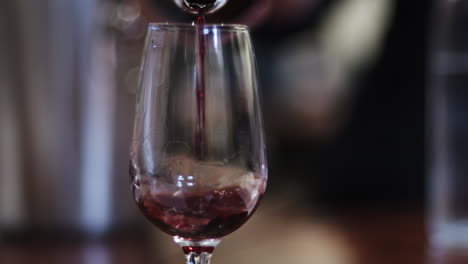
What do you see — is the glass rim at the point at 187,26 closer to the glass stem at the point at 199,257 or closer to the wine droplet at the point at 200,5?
the wine droplet at the point at 200,5

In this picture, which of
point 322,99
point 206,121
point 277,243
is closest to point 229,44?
point 206,121

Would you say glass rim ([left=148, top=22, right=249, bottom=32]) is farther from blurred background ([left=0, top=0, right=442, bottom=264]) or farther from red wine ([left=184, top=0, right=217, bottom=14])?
blurred background ([left=0, top=0, right=442, bottom=264])

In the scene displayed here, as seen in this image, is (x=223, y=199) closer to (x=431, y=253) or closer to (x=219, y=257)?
(x=219, y=257)

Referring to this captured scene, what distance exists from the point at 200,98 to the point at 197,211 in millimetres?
92

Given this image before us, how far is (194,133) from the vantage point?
2.40 ft

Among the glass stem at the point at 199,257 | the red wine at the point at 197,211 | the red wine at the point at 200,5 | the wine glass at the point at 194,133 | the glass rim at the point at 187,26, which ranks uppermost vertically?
the red wine at the point at 200,5

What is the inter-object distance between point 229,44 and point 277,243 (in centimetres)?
96

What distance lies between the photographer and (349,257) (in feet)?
5.13

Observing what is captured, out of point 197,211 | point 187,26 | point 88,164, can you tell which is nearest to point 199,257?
point 197,211

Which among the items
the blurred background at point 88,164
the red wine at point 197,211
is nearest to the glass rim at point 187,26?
the red wine at point 197,211

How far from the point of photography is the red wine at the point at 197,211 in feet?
2.41

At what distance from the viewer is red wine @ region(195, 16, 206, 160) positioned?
28.7 inches

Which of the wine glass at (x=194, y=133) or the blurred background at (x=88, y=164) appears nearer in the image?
the wine glass at (x=194, y=133)

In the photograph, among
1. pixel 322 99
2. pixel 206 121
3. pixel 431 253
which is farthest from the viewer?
pixel 322 99
